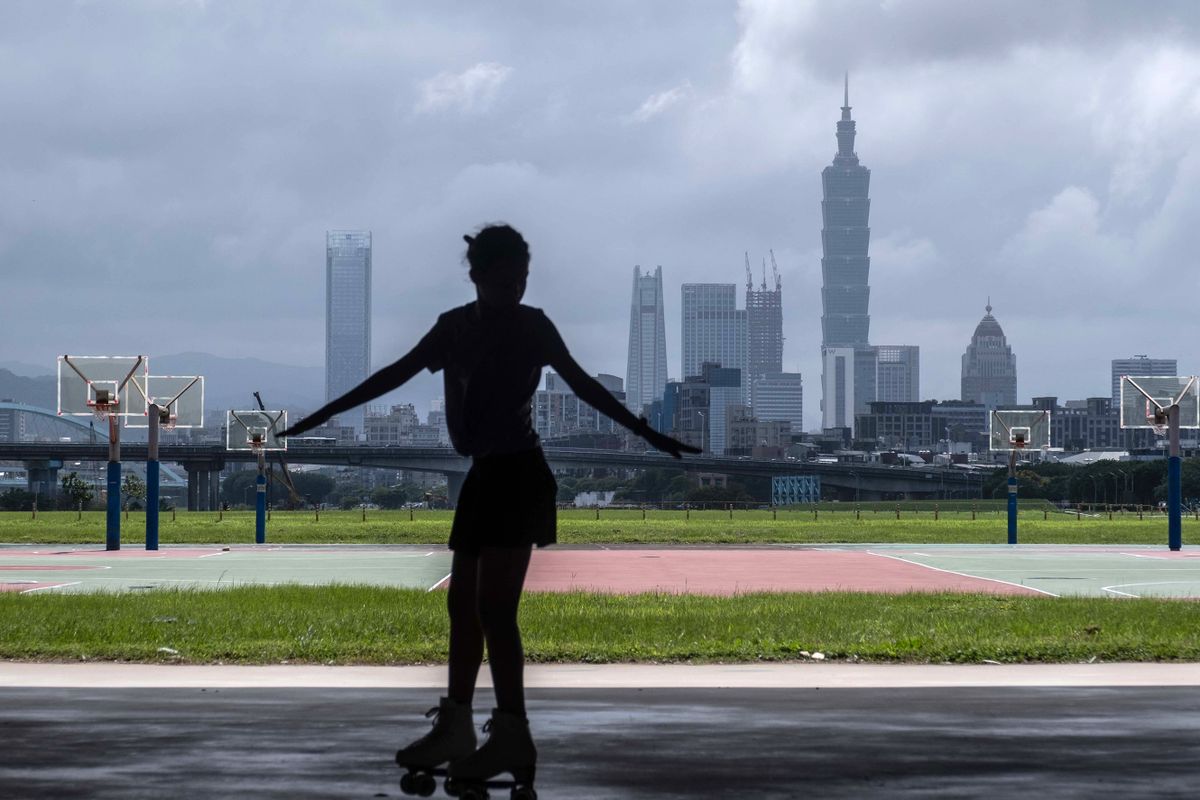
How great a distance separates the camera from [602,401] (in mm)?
6910

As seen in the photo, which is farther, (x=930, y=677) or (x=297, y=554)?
(x=297, y=554)

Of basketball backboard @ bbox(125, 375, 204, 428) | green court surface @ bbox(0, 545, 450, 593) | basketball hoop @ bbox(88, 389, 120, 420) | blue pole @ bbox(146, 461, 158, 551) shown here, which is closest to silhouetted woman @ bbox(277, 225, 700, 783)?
green court surface @ bbox(0, 545, 450, 593)

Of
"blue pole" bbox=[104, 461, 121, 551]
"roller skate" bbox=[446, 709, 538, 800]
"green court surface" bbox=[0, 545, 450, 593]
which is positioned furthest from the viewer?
"blue pole" bbox=[104, 461, 121, 551]

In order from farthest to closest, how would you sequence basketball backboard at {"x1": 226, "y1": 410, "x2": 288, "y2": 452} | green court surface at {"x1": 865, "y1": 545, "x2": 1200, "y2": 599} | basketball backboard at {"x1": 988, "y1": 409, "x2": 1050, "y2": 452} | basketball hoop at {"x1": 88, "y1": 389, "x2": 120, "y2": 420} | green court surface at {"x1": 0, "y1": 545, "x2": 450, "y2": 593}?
basketball backboard at {"x1": 988, "y1": 409, "x2": 1050, "y2": 452}
basketball backboard at {"x1": 226, "y1": 410, "x2": 288, "y2": 452}
basketball hoop at {"x1": 88, "y1": 389, "x2": 120, "y2": 420}
green court surface at {"x1": 0, "y1": 545, "x2": 450, "y2": 593}
green court surface at {"x1": 865, "y1": 545, "x2": 1200, "y2": 599}

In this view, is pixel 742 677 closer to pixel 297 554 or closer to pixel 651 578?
pixel 651 578

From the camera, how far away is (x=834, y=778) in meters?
7.29

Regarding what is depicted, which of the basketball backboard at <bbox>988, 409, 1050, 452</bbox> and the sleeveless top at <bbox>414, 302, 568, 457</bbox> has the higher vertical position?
the basketball backboard at <bbox>988, 409, 1050, 452</bbox>

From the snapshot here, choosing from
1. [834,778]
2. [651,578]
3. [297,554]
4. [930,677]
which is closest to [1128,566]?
[651,578]

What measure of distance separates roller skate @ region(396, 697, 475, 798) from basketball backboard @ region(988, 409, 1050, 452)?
2240 inches

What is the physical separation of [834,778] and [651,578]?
23671mm

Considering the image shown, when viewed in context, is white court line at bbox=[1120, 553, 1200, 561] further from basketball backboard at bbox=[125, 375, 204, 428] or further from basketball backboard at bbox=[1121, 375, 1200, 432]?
basketball backboard at bbox=[125, 375, 204, 428]

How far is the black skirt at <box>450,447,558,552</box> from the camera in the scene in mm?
6664

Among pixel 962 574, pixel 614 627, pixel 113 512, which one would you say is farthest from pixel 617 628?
pixel 113 512

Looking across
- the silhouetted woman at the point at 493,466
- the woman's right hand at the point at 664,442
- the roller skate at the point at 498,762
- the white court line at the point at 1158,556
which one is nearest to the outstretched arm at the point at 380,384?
the silhouetted woman at the point at 493,466
